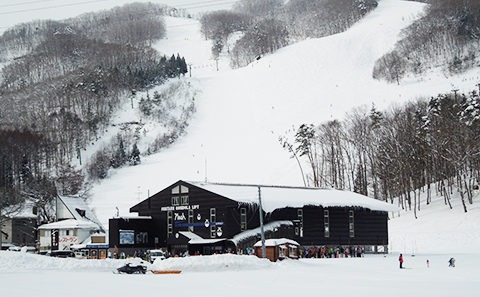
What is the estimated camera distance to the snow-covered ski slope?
74812mm

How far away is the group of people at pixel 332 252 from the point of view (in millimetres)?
44463

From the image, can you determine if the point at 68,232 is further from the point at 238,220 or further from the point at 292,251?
the point at 292,251

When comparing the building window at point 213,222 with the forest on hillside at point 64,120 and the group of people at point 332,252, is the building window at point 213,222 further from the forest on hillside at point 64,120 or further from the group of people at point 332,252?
the forest on hillside at point 64,120

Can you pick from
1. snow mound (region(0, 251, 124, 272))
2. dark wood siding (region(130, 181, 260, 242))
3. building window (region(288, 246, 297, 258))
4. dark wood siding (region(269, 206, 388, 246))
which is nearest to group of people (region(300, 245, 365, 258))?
Result: dark wood siding (region(269, 206, 388, 246))

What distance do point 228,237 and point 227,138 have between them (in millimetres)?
49746

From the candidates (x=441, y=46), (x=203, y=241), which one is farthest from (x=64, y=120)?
(x=441, y=46)

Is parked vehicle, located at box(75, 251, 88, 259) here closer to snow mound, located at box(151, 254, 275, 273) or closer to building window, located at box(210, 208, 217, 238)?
building window, located at box(210, 208, 217, 238)

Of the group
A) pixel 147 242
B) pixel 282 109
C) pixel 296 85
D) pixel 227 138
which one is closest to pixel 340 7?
pixel 296 85

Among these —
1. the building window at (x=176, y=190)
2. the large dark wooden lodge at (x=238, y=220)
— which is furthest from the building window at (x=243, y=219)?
the building window at (x=176, y=190)

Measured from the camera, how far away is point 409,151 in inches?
2395

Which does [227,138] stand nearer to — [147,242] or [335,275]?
[147,242]

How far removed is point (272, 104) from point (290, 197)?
61345 mm

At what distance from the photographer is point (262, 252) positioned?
36.5m

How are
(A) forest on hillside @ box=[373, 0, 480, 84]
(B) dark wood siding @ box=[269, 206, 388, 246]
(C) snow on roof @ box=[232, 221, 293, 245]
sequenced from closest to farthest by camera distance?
(C) snow on roof @ box=[232, 221, 293, 245] < (B) dark wood siding @ box=[269, 206, 388, 246] < (A) forest on hillside @ box=[373, 0, 480, 84]
